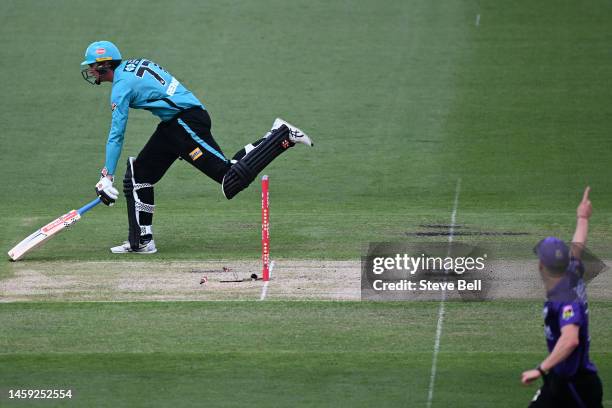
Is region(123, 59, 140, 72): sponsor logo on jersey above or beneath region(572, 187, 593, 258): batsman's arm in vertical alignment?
above

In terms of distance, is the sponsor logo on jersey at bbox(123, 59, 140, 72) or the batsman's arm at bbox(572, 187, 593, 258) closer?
the batsman's arm at bbox(572, 187, 593, 258)

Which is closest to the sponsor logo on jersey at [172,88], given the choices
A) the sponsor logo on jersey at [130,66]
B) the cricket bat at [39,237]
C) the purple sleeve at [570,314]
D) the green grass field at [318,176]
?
the sponsor logo on jersey at [130,66]

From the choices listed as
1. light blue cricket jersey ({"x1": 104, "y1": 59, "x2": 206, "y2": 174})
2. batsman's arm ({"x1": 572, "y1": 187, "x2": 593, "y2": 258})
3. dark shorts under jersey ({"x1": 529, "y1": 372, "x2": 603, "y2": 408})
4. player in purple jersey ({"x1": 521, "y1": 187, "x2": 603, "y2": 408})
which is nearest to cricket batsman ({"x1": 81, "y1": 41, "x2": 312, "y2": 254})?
light blue cricket jersey ({"x1": 104, "y1": 59, "x2": 206, "y2": 174})

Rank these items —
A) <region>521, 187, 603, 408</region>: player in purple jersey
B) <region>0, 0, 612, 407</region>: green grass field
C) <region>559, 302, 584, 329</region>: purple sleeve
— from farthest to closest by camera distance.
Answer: <region>0, 0, 612, 407</region>: green grass field → <region>521, 187, 603, 408</region>: player in purple jersey → <region>559, 302, 584, 329</region>: purple sleeve

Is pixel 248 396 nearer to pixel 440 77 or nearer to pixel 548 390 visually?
pixel 548 390

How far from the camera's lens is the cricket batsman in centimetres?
1339

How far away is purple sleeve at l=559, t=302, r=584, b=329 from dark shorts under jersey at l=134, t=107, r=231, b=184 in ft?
21.7

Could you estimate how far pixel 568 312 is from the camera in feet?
24.8

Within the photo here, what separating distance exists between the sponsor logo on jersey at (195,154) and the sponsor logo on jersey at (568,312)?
6.78 meters

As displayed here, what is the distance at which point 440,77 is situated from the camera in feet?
73.3

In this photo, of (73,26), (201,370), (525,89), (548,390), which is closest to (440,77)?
(525,89)

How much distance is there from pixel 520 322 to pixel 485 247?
107 inches

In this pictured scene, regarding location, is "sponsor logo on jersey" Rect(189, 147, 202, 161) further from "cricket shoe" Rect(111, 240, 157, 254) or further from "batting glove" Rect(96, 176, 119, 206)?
"cricket shoe" Rect(111, 240, 157, 254)

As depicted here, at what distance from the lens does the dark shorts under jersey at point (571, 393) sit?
7.73 metres
